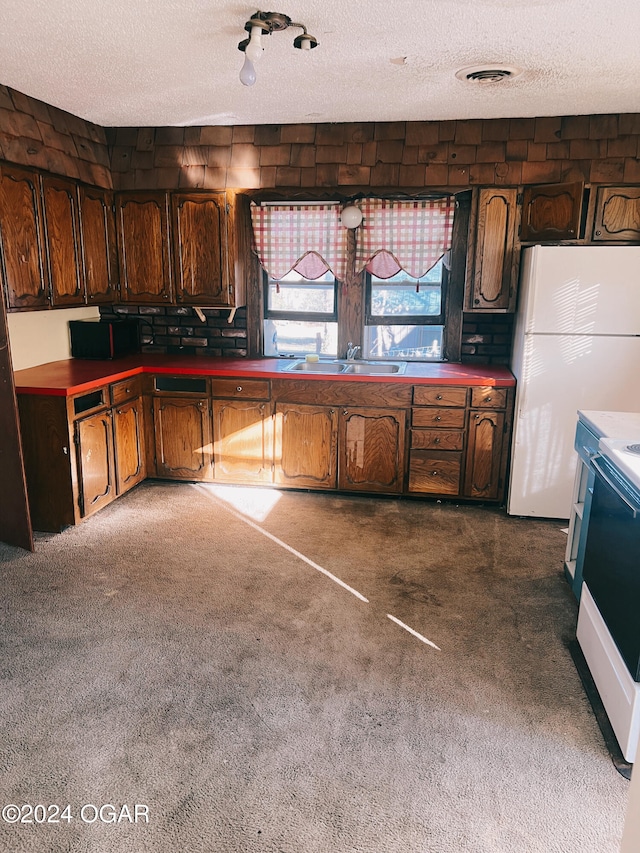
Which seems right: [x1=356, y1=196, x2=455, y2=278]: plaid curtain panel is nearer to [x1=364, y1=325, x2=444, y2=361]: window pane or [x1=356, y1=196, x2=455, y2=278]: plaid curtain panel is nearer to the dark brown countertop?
[x1=364, y1=325, x2=444, y2=361]: window pane

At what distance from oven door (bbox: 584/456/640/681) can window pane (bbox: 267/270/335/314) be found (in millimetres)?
2621

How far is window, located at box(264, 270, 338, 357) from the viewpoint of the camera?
4.75 meters

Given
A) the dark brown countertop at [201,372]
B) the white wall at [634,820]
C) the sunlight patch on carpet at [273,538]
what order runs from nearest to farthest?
the white wall at [634,820]
the sunlight patch on carpet at [273,538]
the dark brown countertop at [201,372]

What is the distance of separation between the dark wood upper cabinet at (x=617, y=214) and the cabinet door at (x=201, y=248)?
2442 millimetres

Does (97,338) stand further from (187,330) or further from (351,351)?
(351,351)

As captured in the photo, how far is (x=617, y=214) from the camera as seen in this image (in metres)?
3.92

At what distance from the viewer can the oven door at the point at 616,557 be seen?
204 centimetres

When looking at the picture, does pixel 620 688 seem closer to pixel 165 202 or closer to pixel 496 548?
pixel 496 548

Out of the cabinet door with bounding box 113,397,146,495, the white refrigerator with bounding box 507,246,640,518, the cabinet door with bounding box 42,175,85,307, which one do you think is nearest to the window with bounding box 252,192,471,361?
the white refrigerator with bounding box 507,246,640,518

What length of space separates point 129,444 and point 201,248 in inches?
57.6

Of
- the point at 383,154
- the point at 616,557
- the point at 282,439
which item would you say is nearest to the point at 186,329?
the point at 282,439

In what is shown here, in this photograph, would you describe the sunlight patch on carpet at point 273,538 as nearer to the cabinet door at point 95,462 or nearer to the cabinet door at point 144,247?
the cabinet door at point 95,462

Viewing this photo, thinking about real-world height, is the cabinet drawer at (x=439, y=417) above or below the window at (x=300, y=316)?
below

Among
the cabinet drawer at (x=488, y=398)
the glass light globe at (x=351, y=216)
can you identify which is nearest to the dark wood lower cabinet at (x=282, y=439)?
the cabinet drawer at (x=488, y=398)
